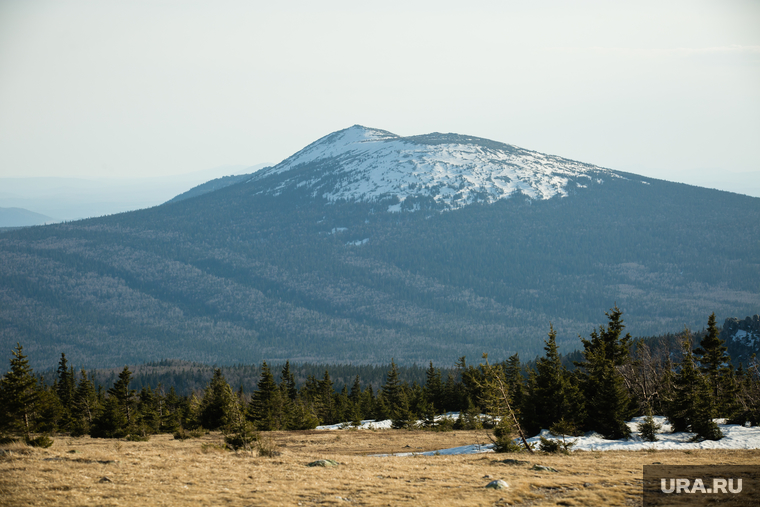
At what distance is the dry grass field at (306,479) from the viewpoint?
72.4ft

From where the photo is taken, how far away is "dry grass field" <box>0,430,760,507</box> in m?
22.1

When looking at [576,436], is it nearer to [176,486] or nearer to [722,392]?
[722,392]

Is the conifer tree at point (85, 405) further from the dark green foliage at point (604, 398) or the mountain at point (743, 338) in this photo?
the mountain at point (743, 338)

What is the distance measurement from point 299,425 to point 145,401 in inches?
909

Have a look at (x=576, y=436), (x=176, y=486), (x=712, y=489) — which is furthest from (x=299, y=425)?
(x=712, y=489)

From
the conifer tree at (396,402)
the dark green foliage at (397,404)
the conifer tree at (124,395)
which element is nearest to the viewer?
the conifer tree at (124,395)

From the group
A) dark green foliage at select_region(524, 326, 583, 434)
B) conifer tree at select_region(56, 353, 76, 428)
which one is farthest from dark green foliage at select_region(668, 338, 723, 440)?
conifer tree at select_region(56, 353, 76, 428)

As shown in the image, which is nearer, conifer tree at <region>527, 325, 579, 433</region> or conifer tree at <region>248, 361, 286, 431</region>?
conifer tree at <region>527, 325, 579, 433</region>

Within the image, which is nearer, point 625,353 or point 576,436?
point 576,436

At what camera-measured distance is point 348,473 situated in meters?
27.6

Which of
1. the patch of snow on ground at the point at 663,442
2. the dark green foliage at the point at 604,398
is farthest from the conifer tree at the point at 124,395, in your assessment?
the dark green foliage at the point at 604,398

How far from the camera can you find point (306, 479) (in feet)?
84.8

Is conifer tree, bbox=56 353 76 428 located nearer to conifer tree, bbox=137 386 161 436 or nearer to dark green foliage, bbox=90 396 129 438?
conifer tree, bbox=137 386 161 436

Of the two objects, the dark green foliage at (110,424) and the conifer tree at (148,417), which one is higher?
the dark green foliage at (110,424)
